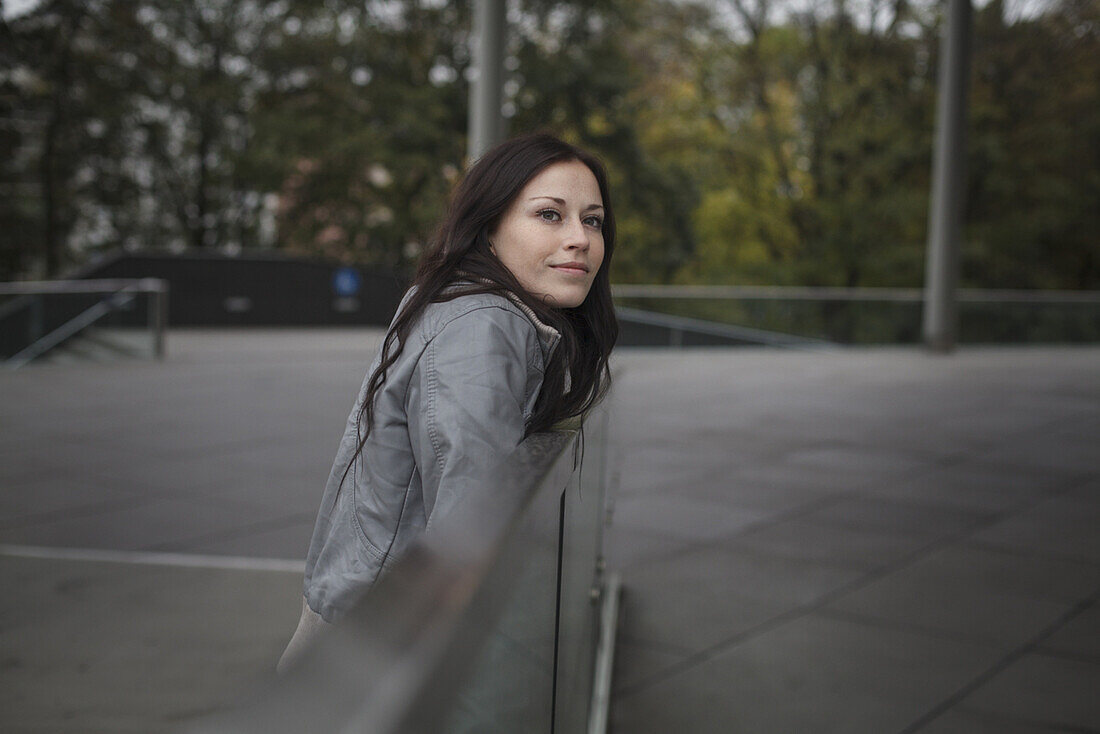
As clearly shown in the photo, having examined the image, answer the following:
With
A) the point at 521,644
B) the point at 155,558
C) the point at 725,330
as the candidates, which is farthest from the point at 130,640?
the point at 725,330

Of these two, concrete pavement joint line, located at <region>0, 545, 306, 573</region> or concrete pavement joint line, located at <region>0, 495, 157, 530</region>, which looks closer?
concrete pavement joint line, located at <region>0, 545, 306, 573</region>

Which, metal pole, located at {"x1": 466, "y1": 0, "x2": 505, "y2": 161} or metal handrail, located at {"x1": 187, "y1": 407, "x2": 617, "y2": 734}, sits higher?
metal pole, located at {"x1": 466, "y1": 0, "x2": 505, "y2": 161}

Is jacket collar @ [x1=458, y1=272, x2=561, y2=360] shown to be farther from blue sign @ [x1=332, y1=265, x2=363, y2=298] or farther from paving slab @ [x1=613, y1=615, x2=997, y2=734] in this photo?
blue sign @ [x1=332, y1=265, x2=363, y2=298]

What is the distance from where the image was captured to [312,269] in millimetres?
25312

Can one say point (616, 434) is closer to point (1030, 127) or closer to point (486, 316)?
point (486, 316)

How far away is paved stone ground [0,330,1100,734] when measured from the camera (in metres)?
3.84

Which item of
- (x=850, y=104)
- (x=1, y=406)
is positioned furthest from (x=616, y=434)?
(x=850, y=104)

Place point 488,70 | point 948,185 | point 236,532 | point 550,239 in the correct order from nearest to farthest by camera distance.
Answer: point 550,239
point 236,532
point 488,70
point 948,185

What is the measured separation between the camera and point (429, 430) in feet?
6.53

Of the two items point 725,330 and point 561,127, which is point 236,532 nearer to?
point 725,330

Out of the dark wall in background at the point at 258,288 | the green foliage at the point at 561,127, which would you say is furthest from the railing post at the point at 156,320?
the green foliage at the point at 561,127

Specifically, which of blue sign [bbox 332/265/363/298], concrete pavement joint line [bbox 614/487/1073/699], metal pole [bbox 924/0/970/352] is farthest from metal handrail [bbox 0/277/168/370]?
concrete pavement joint line [bbox 614/487/1073/699]

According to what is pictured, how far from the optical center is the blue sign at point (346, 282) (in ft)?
83.6

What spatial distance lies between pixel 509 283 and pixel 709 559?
12.1 ft
